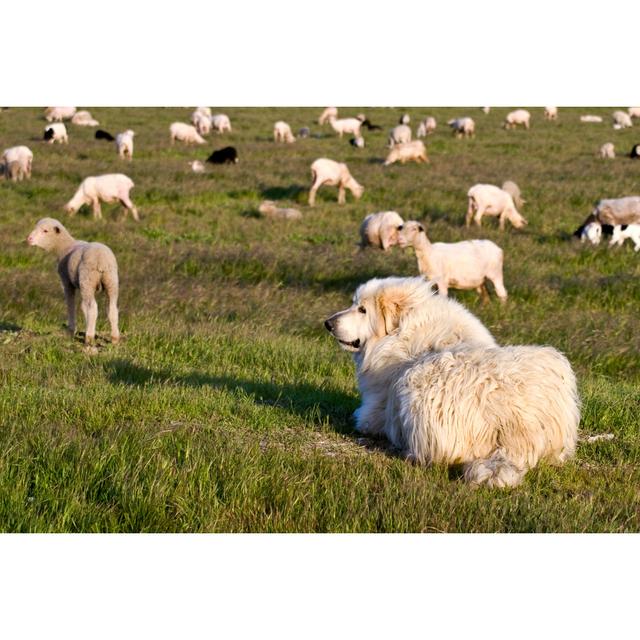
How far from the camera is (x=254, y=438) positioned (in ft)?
21.2

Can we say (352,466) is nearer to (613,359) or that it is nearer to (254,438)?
(254,438)

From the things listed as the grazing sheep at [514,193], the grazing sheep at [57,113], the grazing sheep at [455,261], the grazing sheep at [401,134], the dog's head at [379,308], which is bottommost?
the grazing sheep at [455,261]

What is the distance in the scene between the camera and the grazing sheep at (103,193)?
22922 millimetres

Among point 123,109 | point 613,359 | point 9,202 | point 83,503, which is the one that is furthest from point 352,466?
point 123,109

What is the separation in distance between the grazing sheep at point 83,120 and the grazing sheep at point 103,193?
28816 millimetres

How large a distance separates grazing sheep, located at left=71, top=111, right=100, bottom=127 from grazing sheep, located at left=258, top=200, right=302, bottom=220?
101 feet

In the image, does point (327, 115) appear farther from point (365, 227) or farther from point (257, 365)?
point (257, 365)

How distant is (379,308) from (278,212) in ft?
53.7

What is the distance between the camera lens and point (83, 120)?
51281 mm

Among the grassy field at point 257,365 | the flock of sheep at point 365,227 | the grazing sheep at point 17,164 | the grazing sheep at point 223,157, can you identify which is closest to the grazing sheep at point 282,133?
the flock of sheep at point 365,227

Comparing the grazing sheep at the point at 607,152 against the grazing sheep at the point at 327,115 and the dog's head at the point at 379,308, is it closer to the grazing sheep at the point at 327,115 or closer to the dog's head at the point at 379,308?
the grazing sheep at the point at 327,115

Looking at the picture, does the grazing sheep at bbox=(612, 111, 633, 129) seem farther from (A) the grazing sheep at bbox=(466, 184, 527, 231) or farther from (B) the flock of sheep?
(A) the grazing sheep at bbox=(466, 184, 527, 231)

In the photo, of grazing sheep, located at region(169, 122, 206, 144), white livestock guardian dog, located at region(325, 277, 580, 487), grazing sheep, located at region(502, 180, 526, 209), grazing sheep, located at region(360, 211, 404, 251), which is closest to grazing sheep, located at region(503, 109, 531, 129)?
grazing sheep, located at region(169, 122, 206, 144)

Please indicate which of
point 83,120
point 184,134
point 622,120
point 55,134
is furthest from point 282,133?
point 622,120
